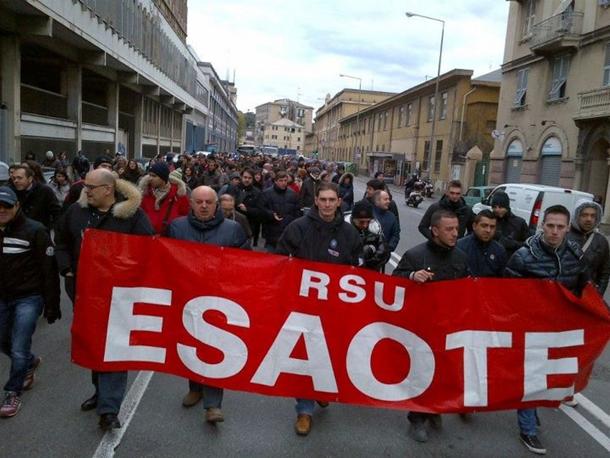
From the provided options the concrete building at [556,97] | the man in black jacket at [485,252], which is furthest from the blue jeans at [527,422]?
the concrete building at [556,97]

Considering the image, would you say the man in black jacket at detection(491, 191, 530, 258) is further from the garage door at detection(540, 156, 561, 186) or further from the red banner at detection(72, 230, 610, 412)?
the garage door at detection(540, 156, 561, 186)

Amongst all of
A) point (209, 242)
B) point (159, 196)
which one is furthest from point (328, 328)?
point (159, 196)

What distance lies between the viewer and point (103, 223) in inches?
160

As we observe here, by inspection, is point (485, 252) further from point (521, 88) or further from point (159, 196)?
point (521, 88)

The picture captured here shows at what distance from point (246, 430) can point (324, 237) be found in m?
1.52

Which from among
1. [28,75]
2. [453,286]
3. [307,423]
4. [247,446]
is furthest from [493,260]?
[28,75]

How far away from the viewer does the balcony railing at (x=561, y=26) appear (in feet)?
79.6

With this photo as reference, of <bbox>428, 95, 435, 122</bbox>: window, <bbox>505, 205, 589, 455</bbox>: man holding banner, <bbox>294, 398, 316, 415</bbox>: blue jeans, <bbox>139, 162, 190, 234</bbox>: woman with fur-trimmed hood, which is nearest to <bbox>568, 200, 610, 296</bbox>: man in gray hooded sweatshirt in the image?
<bbox>505, 205, 589, 455</bbox>: man holding banner

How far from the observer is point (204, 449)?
377 centimetres

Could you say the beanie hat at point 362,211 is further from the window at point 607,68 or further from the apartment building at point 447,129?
the apartment building at point 447,129

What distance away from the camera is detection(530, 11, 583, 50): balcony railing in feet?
79.6

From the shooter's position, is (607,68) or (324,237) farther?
(607,68)

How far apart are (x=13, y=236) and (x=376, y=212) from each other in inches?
163

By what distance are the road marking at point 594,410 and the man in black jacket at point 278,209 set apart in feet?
15.0
